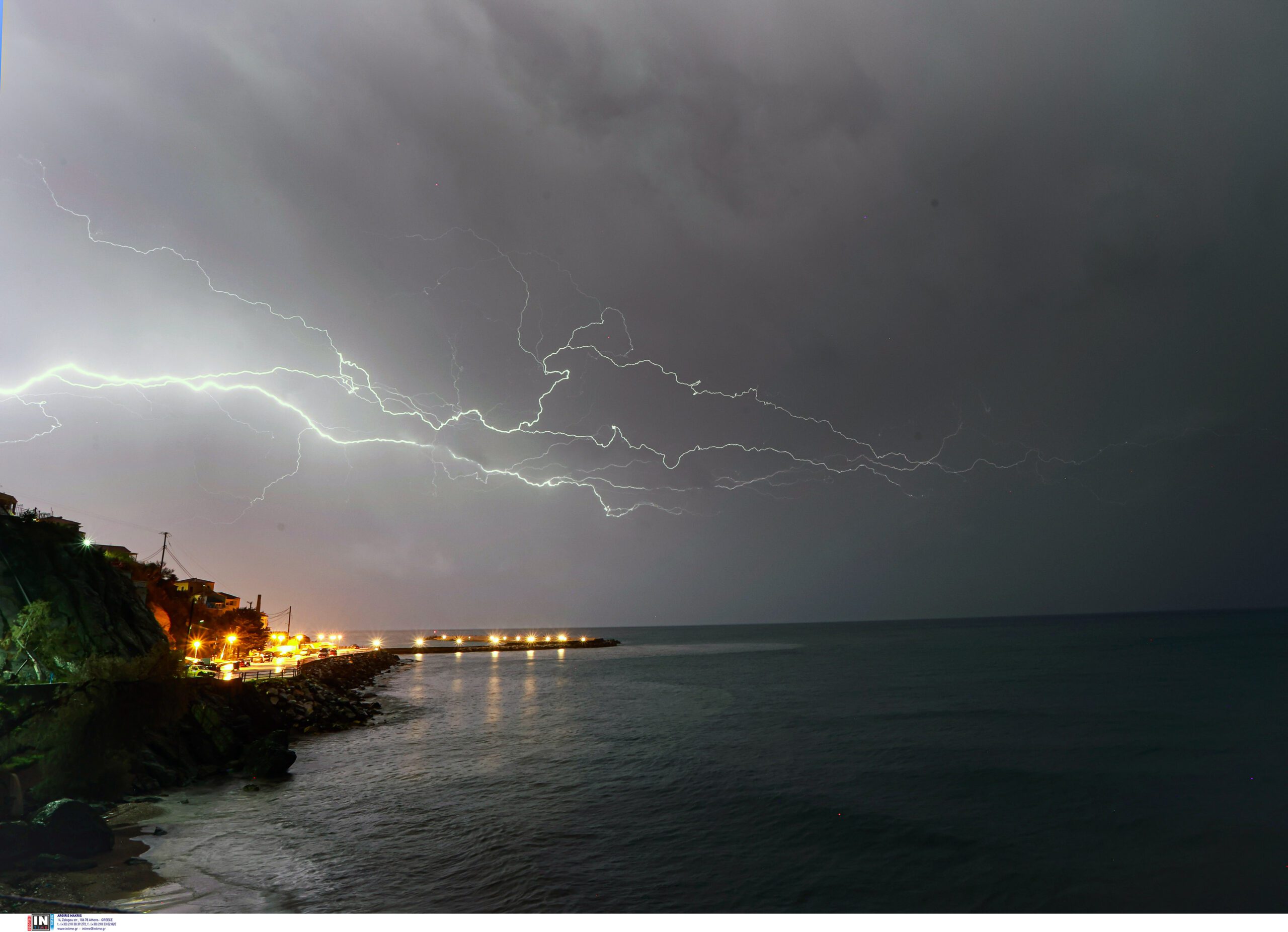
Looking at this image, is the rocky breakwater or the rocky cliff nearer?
the rocky cliff

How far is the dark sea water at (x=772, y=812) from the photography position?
14.9 m

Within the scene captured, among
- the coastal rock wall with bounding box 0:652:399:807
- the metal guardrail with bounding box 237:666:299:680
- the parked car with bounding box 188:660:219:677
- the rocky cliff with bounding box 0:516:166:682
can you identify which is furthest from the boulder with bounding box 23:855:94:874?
the metal guardrail with bounding box 237:666:299:680

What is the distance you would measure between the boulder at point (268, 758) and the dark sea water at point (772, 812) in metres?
0.81

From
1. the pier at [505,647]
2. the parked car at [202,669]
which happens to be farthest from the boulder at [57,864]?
the pier at [505,647]

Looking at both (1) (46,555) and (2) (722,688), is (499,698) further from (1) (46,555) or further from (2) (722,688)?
(1) (46,555)

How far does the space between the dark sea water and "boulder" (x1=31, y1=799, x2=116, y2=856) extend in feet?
3.90

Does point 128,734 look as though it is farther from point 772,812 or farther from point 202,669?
point 772,812

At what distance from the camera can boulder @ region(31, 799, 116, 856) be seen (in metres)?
14.8

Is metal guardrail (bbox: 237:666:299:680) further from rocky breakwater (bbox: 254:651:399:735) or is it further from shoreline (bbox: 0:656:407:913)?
shoreline (bbox: 0:656:407:913)

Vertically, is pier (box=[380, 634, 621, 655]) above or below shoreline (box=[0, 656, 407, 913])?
below

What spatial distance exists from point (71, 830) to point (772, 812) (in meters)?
18.3

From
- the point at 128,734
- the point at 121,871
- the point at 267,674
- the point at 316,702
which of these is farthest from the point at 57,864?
the point at 267,674

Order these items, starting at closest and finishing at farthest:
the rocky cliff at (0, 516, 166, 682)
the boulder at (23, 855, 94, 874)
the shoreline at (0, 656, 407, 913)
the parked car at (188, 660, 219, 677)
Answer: the shoreline at (0, 656, 407, 913) → the boulder at (23, 855, 94, 874) → the rocky cliff at (0, 516, 166, 682) → the parked car at (188, 660, 219, 677)

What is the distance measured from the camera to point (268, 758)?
2634cm
